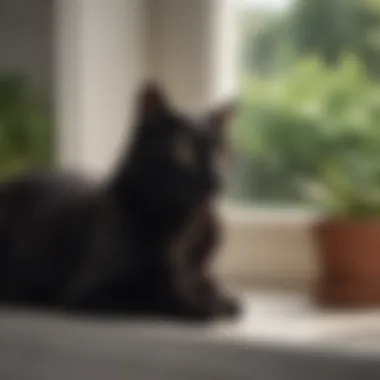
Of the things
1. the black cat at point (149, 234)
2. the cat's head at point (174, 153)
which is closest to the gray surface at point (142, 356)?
the black cat at point (149, 234)

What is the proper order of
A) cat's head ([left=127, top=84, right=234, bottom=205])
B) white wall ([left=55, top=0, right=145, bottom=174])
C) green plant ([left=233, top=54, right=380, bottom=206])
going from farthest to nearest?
white wall ([left=55, top=0, right=145, bottom=174]) < green plant ([left=233, top=54, right=380, bottom=206]) < cat's head ([left=127, top=84, right=234, bottom=205])

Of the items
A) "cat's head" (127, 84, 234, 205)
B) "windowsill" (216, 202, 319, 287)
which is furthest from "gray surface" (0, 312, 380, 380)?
"windowsill" (216, 202, 319, 287)

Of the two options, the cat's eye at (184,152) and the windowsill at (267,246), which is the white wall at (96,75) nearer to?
the windowsill at (267,246)

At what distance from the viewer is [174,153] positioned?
1200 mm

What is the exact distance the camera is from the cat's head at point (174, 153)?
118 centimetres

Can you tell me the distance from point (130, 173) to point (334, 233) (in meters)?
0.28

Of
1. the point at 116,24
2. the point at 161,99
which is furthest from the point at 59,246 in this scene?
the point at 116,24

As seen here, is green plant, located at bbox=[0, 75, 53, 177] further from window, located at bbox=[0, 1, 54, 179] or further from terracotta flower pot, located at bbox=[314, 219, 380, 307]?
terracotta flower pot, located at bbox=[314, 219, 380, 307]

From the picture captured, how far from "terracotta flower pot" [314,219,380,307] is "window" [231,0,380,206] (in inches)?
2.9

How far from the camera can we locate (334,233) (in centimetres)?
125

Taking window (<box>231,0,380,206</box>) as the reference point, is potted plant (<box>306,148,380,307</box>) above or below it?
below

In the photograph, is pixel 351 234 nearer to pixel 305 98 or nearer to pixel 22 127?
pixel 305 98

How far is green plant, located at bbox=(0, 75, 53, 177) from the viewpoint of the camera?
5.21 feet

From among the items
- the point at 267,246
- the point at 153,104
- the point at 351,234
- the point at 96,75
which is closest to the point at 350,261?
the point at 351,234
